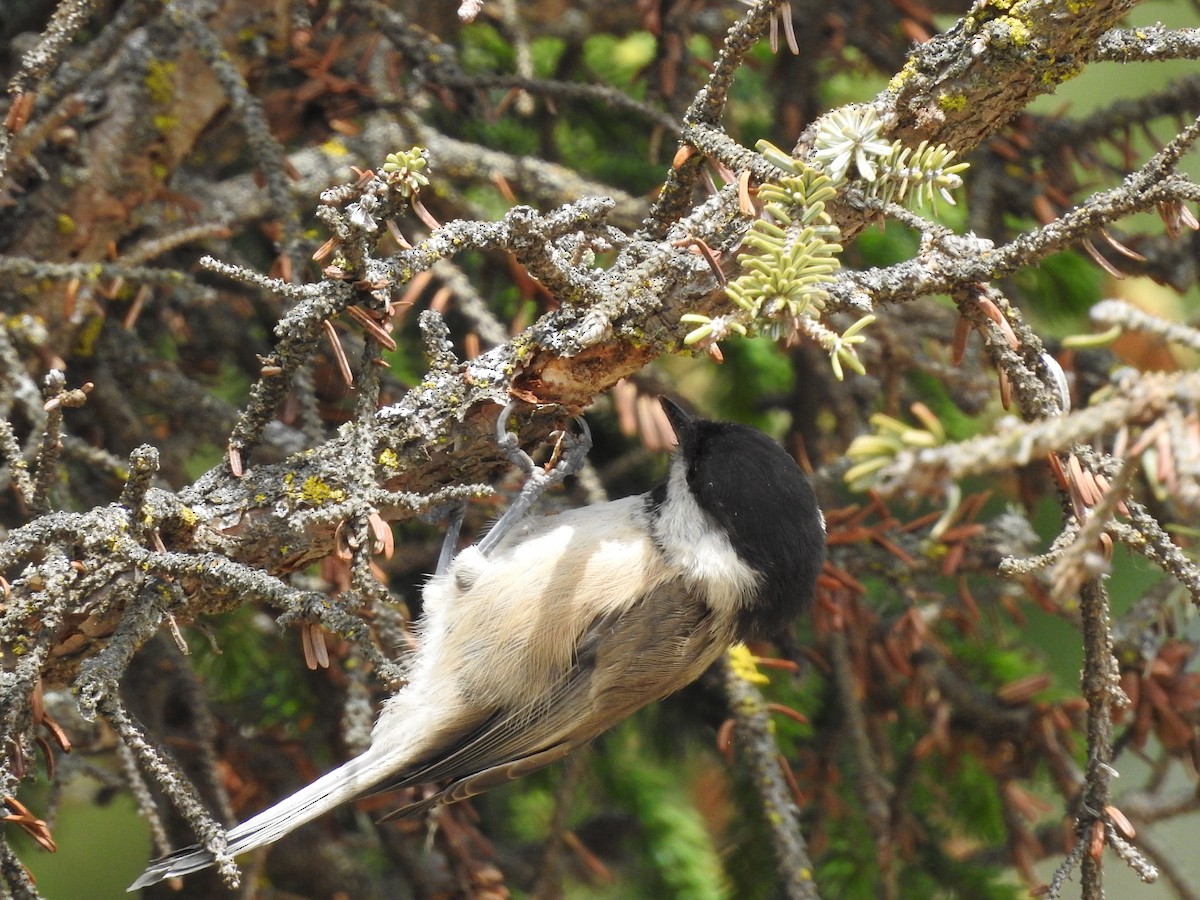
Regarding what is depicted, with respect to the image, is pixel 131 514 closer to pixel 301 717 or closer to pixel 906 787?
pixel 301 717

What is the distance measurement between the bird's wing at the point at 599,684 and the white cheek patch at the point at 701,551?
1.7 inches

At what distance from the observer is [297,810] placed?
1.97 meters

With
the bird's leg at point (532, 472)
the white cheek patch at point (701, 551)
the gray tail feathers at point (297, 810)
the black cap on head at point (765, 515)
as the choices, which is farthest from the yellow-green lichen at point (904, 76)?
the gray tail feathers at point (297, 810)

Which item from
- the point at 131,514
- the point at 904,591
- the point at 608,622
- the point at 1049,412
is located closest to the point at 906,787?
the point at 904,591

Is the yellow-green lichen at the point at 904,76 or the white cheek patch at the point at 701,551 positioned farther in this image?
the white cheek patch at the point at 701,551

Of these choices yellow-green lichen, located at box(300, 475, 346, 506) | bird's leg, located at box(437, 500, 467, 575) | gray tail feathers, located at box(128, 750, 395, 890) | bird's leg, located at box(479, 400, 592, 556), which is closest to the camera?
yellow-green lichen, located at box(300, 475, 346, 506)

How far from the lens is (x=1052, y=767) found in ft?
7.66

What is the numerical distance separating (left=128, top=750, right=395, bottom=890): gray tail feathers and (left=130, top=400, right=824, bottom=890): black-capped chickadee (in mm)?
48

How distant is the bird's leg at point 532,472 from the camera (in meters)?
1.70

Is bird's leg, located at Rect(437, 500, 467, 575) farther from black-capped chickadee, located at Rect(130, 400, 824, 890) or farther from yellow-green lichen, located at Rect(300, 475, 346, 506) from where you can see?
yellow-green lichen, located at Rect(300, 475, 346, 506)

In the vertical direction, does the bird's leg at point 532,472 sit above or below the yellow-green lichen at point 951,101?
below

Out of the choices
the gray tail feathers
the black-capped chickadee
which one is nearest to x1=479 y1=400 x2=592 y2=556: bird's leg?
the black-capped chickadee

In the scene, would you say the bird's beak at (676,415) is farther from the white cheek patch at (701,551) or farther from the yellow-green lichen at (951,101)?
the yellow-green lichen at (951,101)

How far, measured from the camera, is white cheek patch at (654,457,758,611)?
2152mm
